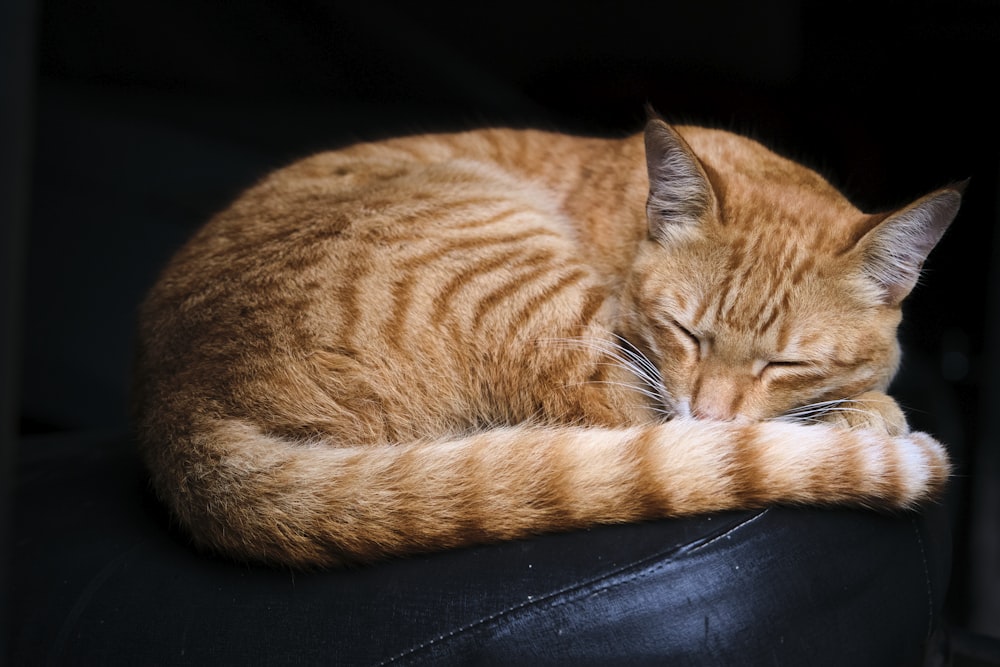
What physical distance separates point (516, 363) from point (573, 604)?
52cm

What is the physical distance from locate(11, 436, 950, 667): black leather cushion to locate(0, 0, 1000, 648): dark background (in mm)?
1653

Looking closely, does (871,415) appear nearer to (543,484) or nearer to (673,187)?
(673,187)

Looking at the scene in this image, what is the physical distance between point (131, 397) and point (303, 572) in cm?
71

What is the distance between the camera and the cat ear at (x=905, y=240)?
144cm

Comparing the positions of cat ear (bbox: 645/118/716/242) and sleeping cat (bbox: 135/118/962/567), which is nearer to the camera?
sleeping cat (bbox: 135/118/962/567)

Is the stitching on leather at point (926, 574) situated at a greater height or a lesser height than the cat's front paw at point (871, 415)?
lesser

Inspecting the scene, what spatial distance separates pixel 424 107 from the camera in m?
3.40

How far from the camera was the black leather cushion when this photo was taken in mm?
1157

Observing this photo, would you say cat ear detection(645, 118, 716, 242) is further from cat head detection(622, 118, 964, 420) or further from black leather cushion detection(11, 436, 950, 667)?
black leather cushion detection(11, 436, 950, 667)

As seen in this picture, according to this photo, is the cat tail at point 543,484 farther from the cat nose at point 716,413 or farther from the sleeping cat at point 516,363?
the cat nose at point 716,413

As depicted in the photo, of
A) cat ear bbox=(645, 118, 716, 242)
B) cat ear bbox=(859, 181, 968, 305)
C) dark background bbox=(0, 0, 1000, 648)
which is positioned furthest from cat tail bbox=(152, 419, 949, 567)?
dark background bbox=(0, 0, 1000, 648)

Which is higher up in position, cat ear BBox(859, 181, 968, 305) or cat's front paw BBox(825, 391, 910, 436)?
cat ear BBox(859, 181, 968, 305)

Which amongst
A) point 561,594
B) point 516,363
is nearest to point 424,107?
point 516,363

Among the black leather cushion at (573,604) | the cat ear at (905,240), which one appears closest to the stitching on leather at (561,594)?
the black leather cushion at (573,604)
